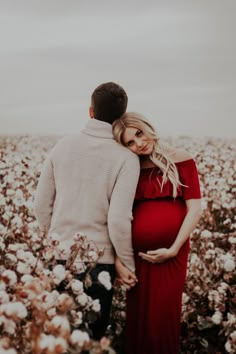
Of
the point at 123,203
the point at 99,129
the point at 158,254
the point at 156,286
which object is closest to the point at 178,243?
the point at 158,254

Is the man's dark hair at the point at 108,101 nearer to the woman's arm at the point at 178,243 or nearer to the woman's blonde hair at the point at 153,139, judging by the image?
the woman's blonde hair at the point at 153,139

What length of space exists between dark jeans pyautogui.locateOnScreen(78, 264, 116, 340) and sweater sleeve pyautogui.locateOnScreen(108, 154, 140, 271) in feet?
0.34

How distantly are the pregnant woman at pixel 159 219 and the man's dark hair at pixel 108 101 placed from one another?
0.13ft

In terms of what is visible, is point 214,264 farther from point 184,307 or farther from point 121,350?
point 121,350

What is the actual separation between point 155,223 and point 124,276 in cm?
24

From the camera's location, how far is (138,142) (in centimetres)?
277

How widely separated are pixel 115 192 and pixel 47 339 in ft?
3.11

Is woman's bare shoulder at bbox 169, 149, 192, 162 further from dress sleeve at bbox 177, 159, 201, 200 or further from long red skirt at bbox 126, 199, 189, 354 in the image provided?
long red skirt at bbox 126, 199, 189, 354

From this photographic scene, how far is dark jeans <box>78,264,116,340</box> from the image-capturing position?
2730 millimetres

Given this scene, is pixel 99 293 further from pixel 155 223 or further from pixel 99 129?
pixel 99 129

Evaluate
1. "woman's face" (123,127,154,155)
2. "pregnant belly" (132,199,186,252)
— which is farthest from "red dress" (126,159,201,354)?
"woman's face" (123,127,154,155)

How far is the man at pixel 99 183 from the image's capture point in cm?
268

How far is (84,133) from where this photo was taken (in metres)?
2.75

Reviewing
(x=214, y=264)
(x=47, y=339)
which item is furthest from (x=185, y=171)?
(x=47, y=339)
